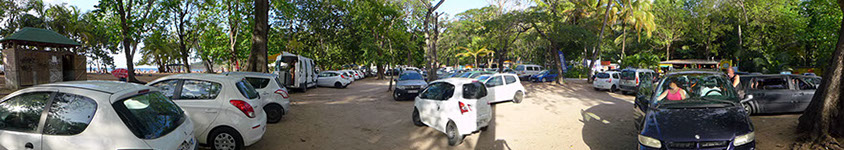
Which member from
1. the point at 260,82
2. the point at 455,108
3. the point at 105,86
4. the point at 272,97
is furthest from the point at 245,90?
the point at 260,82

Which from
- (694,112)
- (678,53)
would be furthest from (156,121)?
(678,53)

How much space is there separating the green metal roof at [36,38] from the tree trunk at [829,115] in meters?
20.9

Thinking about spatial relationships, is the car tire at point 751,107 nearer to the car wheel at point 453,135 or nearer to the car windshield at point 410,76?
the car wheel at point 453,135

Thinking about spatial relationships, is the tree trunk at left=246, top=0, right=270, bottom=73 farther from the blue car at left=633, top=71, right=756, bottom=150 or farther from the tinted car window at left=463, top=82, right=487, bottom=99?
the blue car at left=633, top=71, right=756, bottom=150

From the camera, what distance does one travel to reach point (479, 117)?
6.18m

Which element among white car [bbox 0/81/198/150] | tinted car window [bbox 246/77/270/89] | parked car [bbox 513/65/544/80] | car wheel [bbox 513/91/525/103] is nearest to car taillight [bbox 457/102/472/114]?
white car [bbox 0/81/198/150]

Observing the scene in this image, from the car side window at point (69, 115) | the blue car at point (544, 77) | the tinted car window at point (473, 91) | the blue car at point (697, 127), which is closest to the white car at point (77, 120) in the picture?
the car side window at point (69, 115)

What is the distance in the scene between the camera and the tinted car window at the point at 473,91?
249 inches

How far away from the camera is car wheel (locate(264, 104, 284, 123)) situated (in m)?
8.07

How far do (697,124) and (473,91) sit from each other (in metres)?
3.27

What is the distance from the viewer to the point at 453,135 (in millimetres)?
6039

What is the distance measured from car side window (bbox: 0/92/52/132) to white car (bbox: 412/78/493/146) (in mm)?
4827

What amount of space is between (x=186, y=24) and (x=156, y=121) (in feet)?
58.0

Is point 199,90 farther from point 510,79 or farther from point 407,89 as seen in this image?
point 510,79
